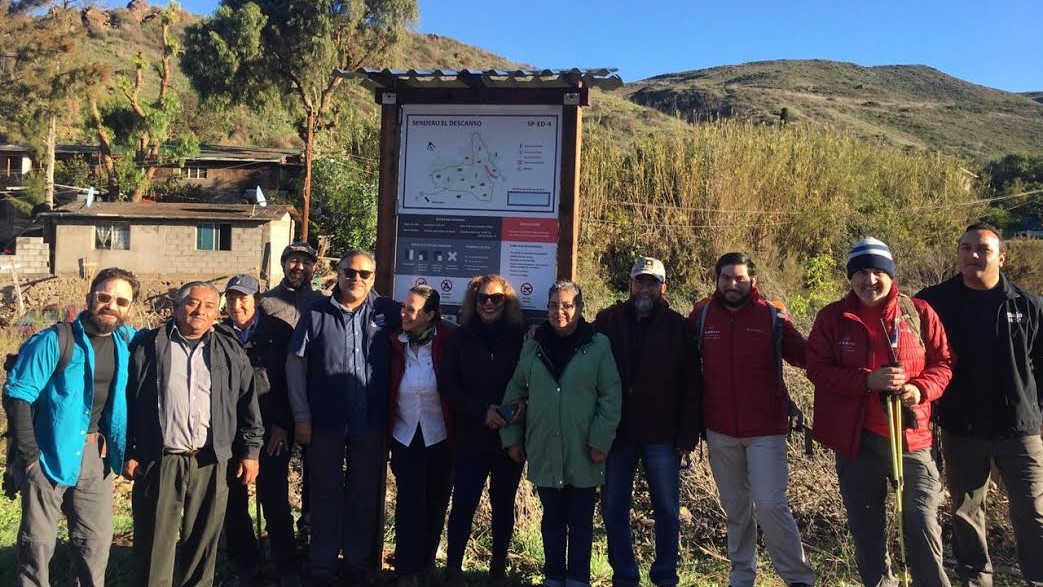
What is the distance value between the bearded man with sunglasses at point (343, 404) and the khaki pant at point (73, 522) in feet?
3.34

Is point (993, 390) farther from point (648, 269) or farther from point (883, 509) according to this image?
point (648, 269)

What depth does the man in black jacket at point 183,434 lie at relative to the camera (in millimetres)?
3527

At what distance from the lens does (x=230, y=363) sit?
3686mm

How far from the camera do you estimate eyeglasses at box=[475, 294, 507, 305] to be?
4.02 m

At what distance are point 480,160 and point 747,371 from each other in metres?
2.07

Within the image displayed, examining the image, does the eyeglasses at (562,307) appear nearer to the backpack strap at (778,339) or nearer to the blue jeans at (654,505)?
the blue jeans at (654,505)

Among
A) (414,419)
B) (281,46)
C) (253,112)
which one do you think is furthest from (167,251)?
(414,419)

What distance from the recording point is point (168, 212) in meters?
27.4

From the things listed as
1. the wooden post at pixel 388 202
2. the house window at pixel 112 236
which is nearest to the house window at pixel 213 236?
the house window at pixel 112 236

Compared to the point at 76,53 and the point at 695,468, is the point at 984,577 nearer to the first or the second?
the point at 695,468

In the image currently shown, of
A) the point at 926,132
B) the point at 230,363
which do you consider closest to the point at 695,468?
the point at 230,363

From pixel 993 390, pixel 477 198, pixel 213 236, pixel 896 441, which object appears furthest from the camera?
pixel 213 236

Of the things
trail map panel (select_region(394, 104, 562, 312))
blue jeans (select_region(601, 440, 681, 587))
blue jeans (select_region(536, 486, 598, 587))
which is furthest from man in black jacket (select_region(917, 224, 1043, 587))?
trail map panel (select_region(394, 104, 562, 312))

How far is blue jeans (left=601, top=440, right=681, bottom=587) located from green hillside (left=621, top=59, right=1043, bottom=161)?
34239mm
